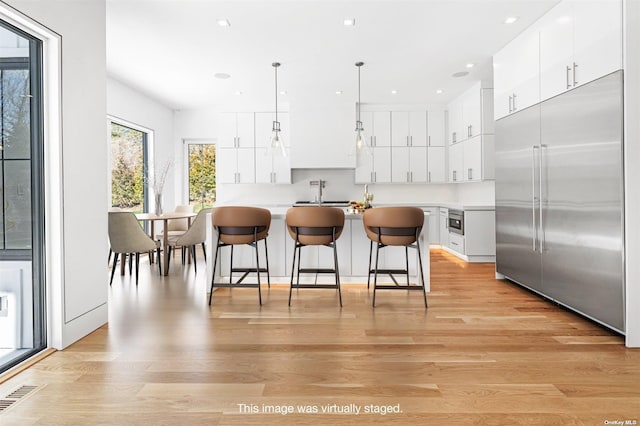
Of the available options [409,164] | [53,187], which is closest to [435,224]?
[409,164]

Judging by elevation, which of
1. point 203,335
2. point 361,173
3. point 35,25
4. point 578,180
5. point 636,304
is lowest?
point 203,335

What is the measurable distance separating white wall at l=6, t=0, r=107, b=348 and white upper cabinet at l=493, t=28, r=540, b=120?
12.5ft

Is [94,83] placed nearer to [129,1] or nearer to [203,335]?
[129,1]

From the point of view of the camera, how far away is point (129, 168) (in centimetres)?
626

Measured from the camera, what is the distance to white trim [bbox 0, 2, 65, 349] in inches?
97.2

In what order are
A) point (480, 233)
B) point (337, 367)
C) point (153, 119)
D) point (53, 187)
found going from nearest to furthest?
point (337, 367) → point (53, 187) → point (480, 233) → point (153, 119)

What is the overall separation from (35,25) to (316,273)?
302cm

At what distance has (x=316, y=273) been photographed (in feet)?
13.3

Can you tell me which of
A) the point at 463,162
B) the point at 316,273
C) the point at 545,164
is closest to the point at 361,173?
the point at 463,162

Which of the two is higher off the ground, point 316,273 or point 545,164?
point 545,164

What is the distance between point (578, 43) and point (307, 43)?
2.54 metres

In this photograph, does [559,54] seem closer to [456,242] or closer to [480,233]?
→ [480,233]

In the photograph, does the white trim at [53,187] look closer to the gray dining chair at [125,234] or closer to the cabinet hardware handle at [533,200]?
the gray dining chair at [125,234]

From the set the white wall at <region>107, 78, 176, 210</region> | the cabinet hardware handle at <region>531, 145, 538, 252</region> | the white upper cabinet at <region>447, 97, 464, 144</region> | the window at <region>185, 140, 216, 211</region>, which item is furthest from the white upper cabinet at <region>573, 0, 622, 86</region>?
the window at <region>185, 140, 216, 211</region>
